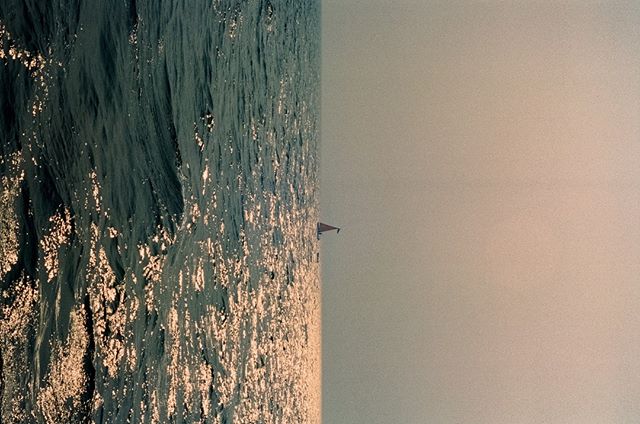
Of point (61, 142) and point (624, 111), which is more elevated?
point (624, 111)

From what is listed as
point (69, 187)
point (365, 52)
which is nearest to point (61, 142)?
point (69, 187)

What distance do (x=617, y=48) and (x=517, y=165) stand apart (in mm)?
904

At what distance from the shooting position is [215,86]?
3.09 ft

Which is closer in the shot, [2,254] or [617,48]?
[2,254]

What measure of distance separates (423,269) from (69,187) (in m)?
3.92

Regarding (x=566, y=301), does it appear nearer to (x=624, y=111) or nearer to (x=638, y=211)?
(x=638, y=211)

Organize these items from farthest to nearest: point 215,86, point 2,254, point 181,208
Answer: point 215,86 < point 181,208 < point 2,254

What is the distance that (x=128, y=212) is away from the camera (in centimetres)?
59

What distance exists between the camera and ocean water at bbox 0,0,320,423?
45cm

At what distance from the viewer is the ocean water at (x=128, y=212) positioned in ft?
1.48

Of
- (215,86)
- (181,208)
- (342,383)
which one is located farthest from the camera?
(342,383)

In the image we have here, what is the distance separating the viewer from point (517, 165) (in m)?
4.30

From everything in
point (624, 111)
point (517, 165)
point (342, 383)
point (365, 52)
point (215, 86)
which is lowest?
point (342, 383)

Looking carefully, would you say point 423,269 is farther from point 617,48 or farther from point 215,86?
point 215,86
